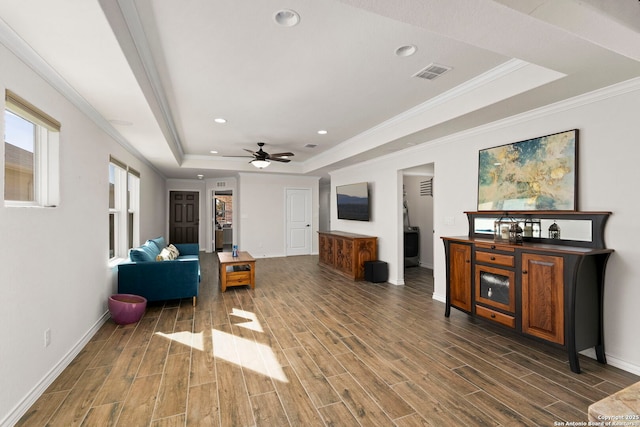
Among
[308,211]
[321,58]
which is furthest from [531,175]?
[308,211]

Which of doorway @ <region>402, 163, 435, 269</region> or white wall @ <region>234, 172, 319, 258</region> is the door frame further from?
doorway @ <region>402, 163, 435, 269</region>

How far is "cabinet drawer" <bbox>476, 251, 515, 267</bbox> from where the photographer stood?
2902mm

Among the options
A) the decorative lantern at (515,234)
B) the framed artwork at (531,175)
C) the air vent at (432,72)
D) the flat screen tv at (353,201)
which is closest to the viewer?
the air vent at (432,72)

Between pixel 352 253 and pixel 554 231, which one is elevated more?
pixel 554 231

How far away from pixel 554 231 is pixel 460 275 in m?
1.03

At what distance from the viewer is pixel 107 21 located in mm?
1614

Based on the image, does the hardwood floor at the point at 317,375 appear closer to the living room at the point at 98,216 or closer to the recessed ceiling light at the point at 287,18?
the living room at the point at 98,216

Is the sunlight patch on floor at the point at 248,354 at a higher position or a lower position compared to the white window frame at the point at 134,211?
lower

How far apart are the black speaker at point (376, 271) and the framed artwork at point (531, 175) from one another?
229 cm

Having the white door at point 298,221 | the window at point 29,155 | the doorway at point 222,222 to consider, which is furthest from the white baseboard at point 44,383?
the doorway at point 222,222

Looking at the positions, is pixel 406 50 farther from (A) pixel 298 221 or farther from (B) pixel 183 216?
(B) pixel 183 216

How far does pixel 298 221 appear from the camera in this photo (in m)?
8.83

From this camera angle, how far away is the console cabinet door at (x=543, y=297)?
249 centimetres

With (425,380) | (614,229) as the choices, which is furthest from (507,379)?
(614,229)
